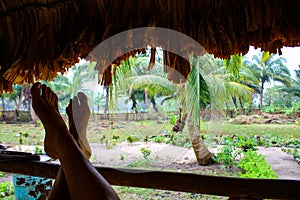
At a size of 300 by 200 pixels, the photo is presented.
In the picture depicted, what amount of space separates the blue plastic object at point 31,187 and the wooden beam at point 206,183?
58cm

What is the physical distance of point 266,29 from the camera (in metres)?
0.63

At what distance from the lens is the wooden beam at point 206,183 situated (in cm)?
79

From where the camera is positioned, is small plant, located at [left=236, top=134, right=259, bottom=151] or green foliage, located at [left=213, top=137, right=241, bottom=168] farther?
small plant, located at [left=236, top=134, right=259, bottom=151]

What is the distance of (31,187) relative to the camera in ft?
5.61

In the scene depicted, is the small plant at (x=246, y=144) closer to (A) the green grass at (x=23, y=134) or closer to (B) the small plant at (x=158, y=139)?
(B) the small plant at (x=158, y=139)

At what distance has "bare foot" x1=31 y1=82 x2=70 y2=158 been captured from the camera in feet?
2.15

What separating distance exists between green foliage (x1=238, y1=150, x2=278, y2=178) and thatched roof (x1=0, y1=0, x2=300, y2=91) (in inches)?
114

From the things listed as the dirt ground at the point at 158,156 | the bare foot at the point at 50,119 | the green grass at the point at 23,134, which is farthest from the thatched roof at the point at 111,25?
the green grass at the point at 23,134

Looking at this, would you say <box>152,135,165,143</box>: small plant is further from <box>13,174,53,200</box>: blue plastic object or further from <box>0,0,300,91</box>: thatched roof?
<box>0,0,300,91</box>: thatched roof

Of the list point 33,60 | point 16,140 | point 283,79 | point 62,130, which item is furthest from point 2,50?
point 283,79

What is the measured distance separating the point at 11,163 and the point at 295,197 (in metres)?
1.13

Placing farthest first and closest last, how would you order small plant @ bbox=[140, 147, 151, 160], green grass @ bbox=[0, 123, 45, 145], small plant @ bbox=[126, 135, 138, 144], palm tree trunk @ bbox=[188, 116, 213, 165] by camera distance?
green grass @ bbox=[0, 123, 45, 145] < small plant @ bbox=[126, 135, 138, 144] < small plant @ bbox=[140, 147, 151, 160] < palm tree trunk @ bbox=[188, 116, 213, 165]

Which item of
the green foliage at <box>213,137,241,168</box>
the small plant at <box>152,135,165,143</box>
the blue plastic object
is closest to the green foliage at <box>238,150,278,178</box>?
the green foliage at <box>213,137,241,168</box>

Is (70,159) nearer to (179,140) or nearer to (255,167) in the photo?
Answer: (255,167)
